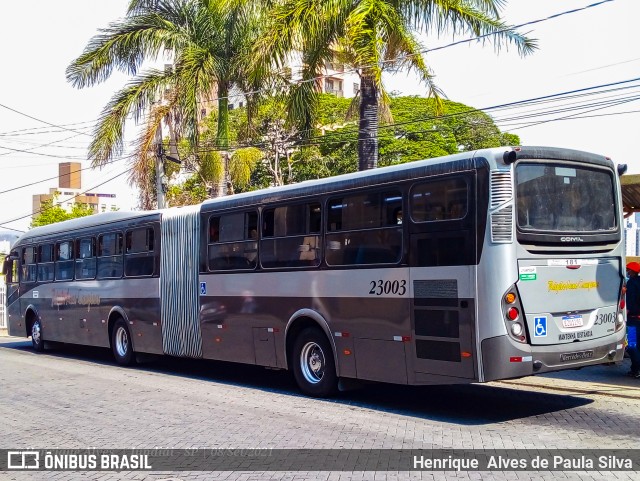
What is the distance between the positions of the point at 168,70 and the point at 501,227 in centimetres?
1669

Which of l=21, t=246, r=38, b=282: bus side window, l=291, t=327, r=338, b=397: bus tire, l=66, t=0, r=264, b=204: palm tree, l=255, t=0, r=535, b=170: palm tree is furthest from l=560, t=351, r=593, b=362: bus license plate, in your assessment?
l=21, t=246, r=38, b=282: bus side window

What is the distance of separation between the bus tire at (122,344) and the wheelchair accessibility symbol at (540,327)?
34.0 ft

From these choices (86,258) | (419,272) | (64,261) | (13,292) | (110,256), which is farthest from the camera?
(13,292)

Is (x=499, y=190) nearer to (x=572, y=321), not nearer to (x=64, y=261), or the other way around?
(x=572, y=321)

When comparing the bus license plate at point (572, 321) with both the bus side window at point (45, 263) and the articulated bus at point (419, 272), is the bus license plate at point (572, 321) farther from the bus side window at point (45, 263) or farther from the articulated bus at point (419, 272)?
the bus side window at point (45, 263)

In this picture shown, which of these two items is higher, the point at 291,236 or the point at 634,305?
the point at 291,236

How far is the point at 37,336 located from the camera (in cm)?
2269

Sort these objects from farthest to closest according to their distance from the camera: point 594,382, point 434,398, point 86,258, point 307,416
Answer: point 86,258
point 594,382
point 434,398
point 307,416

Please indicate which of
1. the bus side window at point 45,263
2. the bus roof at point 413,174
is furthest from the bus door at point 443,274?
the bus side window at point 45,263

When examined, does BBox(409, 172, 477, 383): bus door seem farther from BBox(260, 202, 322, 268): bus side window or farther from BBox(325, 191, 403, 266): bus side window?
BBox(260, 202, 322, 268): bus side window

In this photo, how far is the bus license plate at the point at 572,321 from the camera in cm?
1034

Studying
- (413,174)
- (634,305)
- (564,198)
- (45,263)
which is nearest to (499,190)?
(564,198)

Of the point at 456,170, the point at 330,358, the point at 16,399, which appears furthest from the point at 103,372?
the point at 456,170

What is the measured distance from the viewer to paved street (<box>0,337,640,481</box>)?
886 cm
